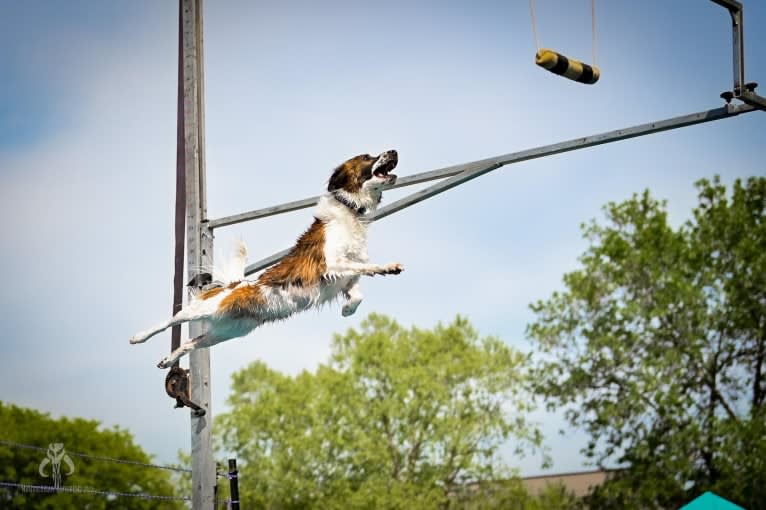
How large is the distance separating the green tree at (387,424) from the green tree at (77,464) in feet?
16.6

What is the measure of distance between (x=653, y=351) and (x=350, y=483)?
42.1 ft

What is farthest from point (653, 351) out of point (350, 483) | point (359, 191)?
point (359, 191)

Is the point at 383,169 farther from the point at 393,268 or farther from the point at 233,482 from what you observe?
the point at 233,482

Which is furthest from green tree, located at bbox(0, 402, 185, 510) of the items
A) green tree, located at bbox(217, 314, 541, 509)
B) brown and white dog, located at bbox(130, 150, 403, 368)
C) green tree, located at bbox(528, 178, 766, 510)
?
brown and white dog, located at bbox(130, 150, 403, 368)

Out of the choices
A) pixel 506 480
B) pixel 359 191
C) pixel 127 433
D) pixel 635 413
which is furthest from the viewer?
pixel 127 433

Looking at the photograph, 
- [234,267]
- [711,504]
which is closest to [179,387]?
[234,267]

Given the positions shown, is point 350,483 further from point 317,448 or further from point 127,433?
point 127,433

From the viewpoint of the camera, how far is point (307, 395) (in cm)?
3584

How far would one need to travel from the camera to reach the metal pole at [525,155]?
22.2ft

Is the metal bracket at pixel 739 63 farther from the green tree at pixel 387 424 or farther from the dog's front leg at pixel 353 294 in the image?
the green tree at pixel 387 424

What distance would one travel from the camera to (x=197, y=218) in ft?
26.7

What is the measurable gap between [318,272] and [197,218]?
3.08 meters

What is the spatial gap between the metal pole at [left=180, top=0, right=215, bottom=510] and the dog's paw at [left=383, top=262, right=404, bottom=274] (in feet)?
9.54

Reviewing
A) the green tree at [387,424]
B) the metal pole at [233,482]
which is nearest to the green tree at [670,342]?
the green tree at [387,424]
